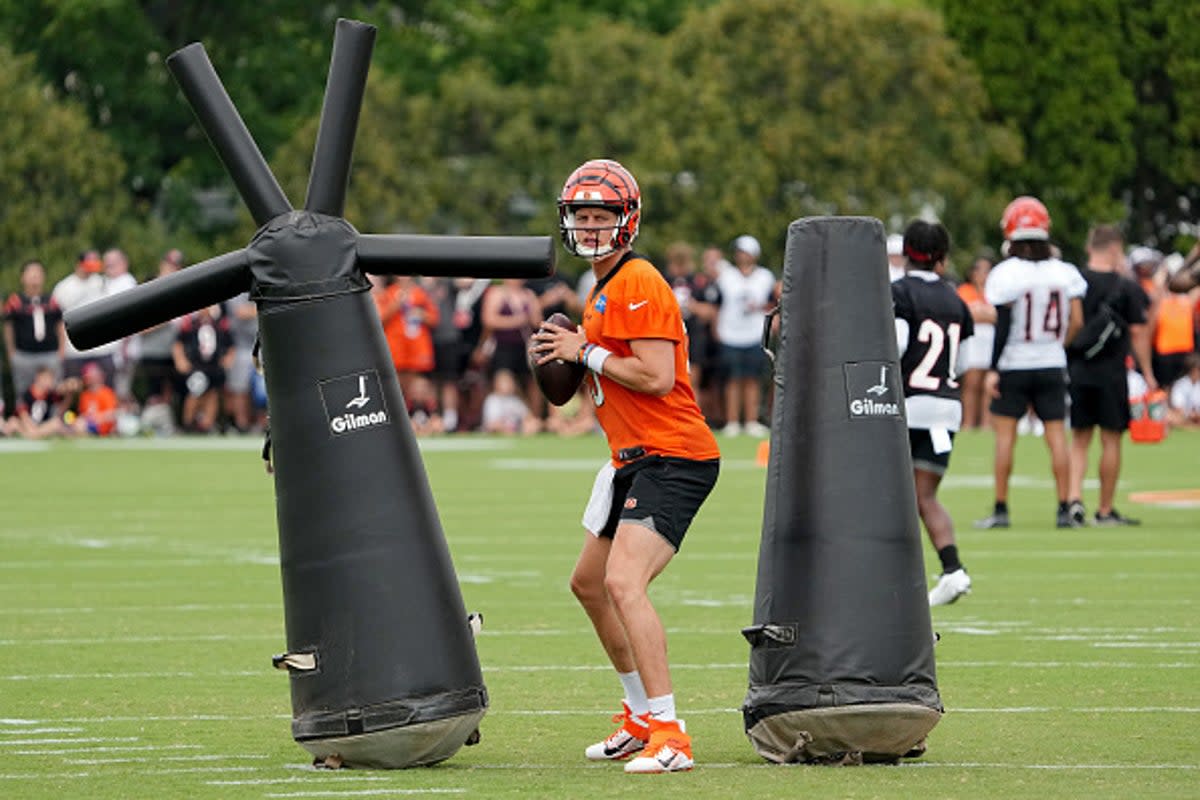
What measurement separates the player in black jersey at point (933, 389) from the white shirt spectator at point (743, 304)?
57.5 ft

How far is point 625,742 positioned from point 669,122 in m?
37.3

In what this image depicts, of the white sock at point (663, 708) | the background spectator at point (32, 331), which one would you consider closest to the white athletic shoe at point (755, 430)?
the background spectator at point (32, 331)

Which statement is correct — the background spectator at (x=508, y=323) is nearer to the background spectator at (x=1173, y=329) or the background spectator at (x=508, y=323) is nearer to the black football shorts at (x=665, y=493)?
the background spectator at (x=1173, y=329)

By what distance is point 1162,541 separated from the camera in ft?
60.2

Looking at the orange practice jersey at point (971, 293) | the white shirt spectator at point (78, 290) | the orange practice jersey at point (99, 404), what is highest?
the white shirt spectator at point (78, 290)

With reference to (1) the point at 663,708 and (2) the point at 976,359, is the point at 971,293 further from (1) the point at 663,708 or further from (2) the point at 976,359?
(1) the point at 663,708

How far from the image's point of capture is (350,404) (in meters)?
9.04

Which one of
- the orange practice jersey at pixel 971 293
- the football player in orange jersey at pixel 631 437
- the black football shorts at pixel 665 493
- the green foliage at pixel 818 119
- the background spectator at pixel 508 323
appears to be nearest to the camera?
the football player in orange jersey at pixel 631 437

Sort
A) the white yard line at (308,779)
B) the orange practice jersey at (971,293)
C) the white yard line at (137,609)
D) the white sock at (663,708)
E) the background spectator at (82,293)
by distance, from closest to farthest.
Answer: the white yard line at (308,779), the white sock at (663,708), the white yard line at (137,609), the orange practice jersey at (971,293), the background spectator at (82,293)

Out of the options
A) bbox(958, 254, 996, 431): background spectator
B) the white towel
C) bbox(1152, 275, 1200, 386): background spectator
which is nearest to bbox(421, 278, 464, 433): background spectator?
bbox(958, 254, 996, 431): background spectator

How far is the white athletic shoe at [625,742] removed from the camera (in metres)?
9.15

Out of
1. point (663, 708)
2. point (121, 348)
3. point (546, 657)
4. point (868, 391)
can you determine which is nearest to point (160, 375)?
point (121, 348)

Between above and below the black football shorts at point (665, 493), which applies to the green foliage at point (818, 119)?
above

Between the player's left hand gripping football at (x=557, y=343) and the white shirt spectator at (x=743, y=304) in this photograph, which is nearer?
the player's left hand gripping football at (x=557, y=343)
